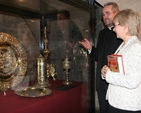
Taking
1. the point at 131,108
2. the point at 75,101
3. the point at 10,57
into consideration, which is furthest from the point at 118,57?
the point at 10,57

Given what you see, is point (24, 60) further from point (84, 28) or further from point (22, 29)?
point (84, 28)

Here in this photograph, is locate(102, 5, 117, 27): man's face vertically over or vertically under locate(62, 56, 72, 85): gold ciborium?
over

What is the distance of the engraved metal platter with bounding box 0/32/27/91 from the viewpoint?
4.75ft

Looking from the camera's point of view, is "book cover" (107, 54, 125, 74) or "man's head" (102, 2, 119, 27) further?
"man's head" (102, 2, 119, 27)

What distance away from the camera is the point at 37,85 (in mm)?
1590

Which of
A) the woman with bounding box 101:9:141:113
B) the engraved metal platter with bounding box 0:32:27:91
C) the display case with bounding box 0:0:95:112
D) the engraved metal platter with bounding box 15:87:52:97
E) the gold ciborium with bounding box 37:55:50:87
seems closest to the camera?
the woman with bounding box 101:9:141:113

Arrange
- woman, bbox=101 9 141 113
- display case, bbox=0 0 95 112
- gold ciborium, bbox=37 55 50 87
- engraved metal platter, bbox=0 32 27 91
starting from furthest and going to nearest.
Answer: display case, bbox=0 0 95 112, gold ciborium, bbox=37 55 50 87, engraved metal platter, bbox=0 32 27 91, woman, bbox=101 9 141 113

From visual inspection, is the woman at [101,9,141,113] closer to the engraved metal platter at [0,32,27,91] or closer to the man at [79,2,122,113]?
the man at [79,2,122,113]

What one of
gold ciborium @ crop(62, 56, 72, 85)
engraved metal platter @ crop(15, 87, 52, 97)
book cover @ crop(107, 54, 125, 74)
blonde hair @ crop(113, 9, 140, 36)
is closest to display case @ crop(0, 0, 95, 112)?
gold ciborium @ crop(62, 56, 72, 85)

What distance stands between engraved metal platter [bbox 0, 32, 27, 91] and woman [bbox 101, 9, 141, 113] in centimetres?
83

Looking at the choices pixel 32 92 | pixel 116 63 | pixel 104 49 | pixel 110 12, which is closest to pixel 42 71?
pixel 32 92

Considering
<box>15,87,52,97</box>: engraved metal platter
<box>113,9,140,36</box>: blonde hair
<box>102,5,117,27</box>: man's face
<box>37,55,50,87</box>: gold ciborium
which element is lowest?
<box>15,87,52,97</box>: engraved metal platter

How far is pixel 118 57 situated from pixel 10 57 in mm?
937

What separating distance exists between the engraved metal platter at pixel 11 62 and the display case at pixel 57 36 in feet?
0.20
